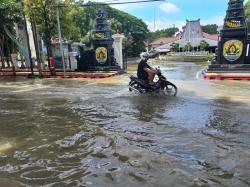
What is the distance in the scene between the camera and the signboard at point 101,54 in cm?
2191

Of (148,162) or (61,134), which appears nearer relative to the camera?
(148,162)

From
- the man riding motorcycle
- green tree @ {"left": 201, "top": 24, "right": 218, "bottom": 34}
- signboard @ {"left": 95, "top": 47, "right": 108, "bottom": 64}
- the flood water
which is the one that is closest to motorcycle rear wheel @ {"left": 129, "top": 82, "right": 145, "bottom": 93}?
the man riding motorcycle

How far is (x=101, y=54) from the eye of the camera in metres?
22.1

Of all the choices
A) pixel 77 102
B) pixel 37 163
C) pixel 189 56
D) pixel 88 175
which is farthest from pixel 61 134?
pixel 189 56

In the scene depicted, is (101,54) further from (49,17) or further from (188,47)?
(188,47)

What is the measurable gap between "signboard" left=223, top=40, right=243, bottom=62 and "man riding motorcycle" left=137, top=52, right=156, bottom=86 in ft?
28.2

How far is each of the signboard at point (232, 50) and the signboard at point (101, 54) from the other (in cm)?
799

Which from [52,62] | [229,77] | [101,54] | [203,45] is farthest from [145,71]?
[203,45]

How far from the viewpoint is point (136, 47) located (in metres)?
59.9

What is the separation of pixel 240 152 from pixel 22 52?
2403 centimetres

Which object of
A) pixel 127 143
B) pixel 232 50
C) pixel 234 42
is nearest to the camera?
pixel 127 143

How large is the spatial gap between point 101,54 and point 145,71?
417 inches

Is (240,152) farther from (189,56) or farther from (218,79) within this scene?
(189,56)

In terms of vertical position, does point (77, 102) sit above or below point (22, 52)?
below
